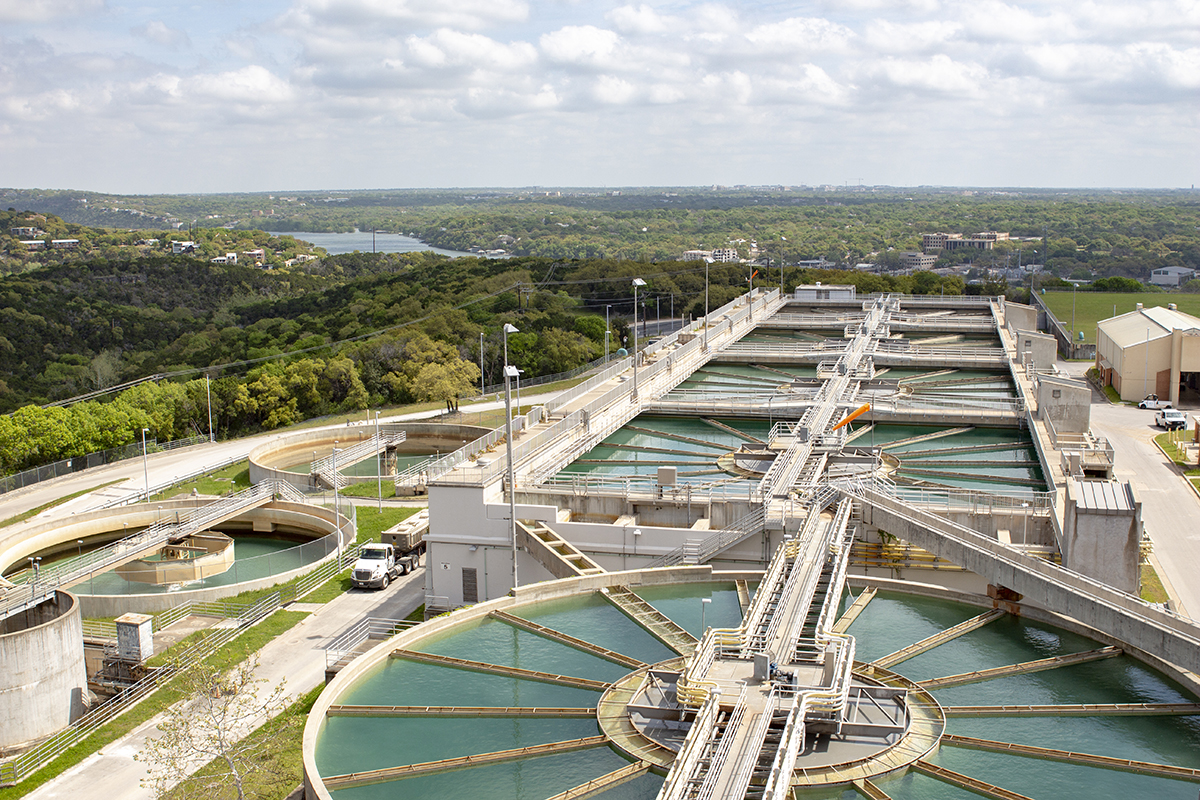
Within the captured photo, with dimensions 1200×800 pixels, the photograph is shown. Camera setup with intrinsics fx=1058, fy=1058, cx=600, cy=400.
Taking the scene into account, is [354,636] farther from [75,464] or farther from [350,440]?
[75,464]

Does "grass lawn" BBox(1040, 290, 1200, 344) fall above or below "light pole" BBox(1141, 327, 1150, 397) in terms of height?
above

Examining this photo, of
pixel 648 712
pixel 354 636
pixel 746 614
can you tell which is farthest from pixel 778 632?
pixel 354 636

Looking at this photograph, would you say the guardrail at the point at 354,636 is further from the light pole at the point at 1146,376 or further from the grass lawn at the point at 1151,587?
the light pole at the point at 1146,376

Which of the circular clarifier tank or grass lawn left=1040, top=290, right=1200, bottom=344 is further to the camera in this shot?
grass lawn left=1040, top=290, right=1200, bottom=344

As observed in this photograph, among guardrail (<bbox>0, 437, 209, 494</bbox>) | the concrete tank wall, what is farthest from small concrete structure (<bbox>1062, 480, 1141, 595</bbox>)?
guardrail (<bbox>0, 437, 209, 494</bbox>)

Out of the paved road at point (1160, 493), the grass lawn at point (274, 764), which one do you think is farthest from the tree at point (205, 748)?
the paved road at point (1160, 493)

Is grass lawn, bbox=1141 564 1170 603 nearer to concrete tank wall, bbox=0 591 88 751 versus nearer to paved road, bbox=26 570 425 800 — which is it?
paved road, bbox=26 570 425 800

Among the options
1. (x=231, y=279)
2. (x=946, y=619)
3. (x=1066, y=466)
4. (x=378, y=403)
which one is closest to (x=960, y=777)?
(x=946, y=619)
